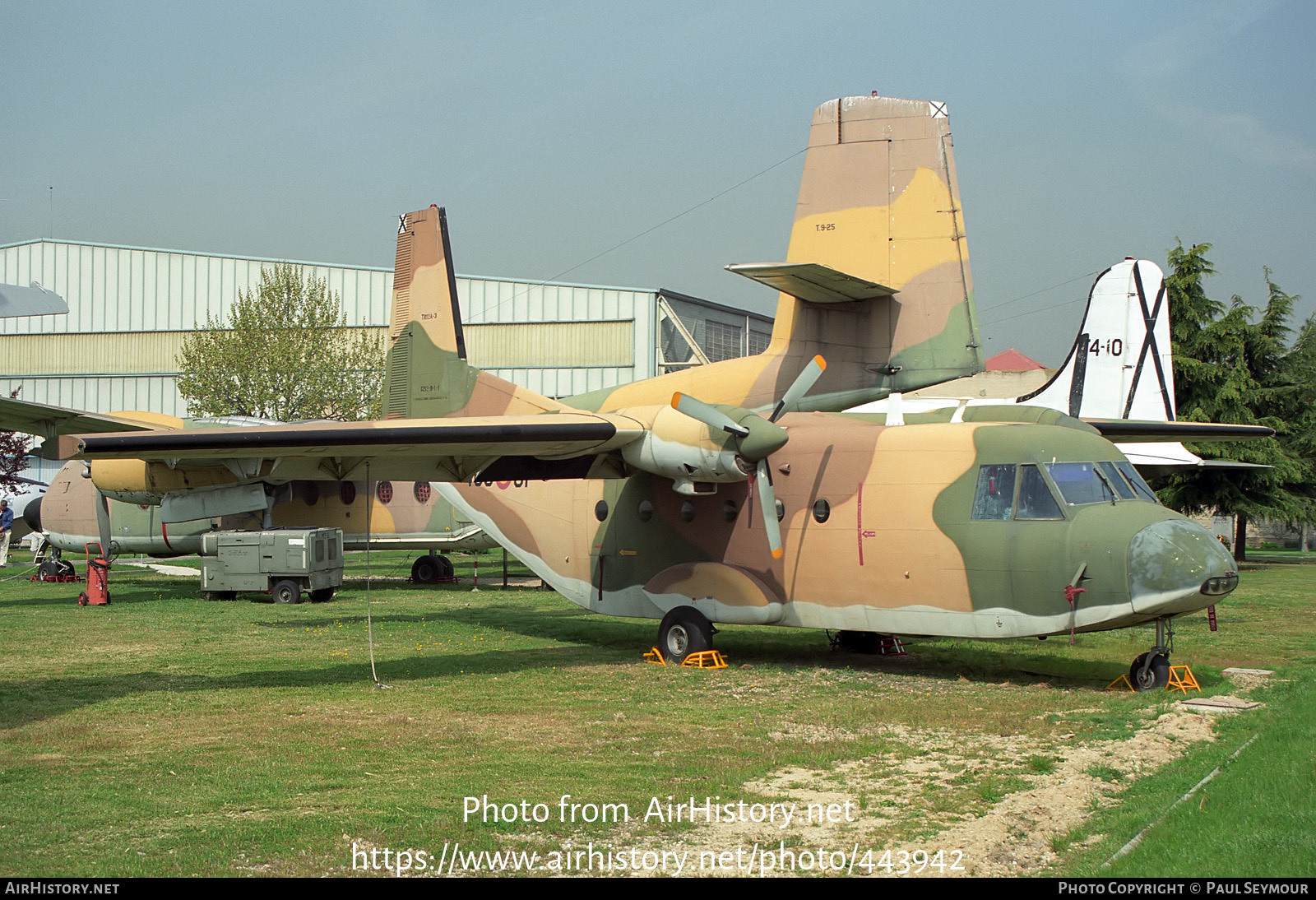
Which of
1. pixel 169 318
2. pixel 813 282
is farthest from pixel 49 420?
pixel 169 318

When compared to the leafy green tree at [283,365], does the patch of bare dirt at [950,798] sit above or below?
below

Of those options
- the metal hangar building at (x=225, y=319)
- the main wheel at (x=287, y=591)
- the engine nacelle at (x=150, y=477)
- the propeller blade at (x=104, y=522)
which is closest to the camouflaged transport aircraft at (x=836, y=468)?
the main wheel at (x=287, y=591)

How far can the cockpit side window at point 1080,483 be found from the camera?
38.9 ft

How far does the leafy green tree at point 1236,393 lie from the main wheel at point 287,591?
30396 mm

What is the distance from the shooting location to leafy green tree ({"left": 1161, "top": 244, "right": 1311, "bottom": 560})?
38.3 m

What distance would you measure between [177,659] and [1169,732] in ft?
39.0

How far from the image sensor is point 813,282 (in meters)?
13.1

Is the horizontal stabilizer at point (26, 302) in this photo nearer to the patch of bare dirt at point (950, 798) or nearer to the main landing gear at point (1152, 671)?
the patch of bare dirt at point (950, 798)

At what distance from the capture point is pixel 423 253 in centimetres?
1831

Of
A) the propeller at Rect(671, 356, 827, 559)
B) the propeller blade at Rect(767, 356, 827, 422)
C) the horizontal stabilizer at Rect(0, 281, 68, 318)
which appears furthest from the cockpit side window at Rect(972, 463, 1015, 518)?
the horizontal stabilizer at Rect(0, 281, 68, 318)

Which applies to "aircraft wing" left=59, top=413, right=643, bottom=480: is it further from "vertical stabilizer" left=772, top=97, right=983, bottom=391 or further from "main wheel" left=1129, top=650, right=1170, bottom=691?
"main wheel" left=1129, top=650, right=1170, bottom=691

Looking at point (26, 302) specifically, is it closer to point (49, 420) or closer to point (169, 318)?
point (49, 420)
